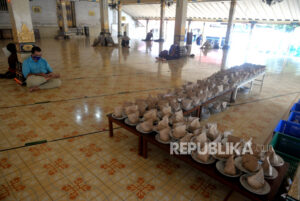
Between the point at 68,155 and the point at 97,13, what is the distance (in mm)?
22920

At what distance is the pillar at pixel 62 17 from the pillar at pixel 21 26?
45.0 feet

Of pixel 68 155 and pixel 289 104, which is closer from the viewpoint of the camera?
pixel 68 155

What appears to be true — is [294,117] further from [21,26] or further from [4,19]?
[4,19]

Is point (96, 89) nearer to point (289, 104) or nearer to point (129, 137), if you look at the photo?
point (129, 137)

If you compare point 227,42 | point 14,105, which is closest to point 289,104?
point 14,105

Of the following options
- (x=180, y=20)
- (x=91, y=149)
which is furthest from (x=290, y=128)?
(x=180, y=20)

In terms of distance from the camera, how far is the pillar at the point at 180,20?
9.64m

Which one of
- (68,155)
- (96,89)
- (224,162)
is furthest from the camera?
(96,89)

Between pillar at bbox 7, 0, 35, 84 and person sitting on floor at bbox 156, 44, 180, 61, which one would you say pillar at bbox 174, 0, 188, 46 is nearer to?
person sitting on floor at bbox 156, 44, 180, 61

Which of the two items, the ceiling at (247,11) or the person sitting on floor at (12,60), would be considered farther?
the ceiling at (247,11)

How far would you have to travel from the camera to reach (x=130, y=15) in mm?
26656

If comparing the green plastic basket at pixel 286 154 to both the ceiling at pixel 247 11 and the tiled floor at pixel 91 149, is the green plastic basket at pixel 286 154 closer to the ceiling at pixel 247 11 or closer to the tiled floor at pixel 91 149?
the tiled floor at pixel 91 149

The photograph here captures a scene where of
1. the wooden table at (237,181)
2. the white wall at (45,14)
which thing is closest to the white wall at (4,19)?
the white wall at (45,14)

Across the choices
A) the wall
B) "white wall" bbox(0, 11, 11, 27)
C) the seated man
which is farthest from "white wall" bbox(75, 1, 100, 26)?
the seated man
